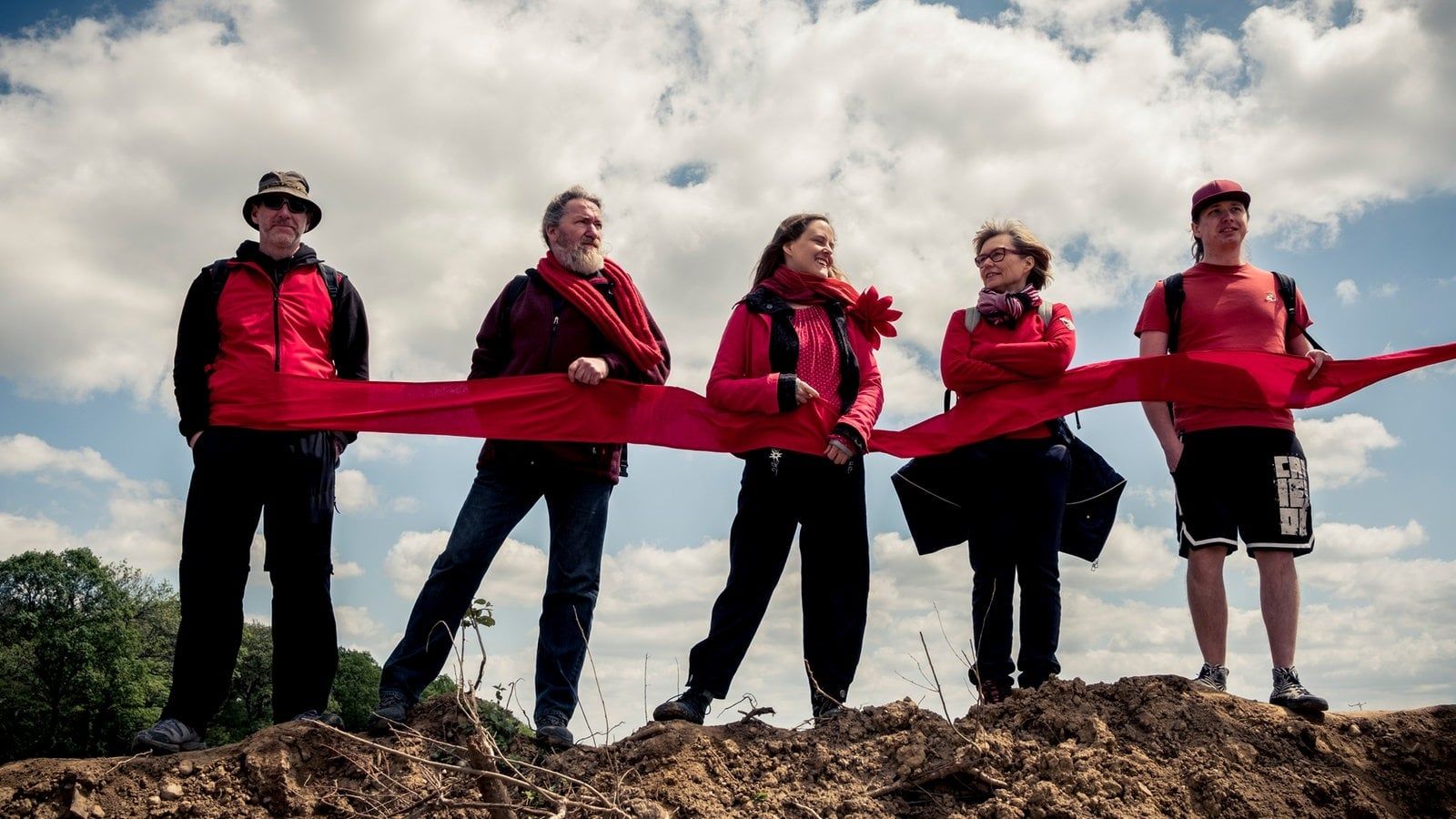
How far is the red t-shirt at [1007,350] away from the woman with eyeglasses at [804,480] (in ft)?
1.66

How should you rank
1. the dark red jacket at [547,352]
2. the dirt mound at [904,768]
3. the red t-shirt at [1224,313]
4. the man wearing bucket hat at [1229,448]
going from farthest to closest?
the red t-shirt at [1224,313]
the dark red jacket at [547,352]
the man wearing bucket hat at [1229,448]
the dirt mound at [904,768]

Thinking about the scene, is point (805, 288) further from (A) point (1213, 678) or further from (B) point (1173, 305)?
(A) point (1213, 678)

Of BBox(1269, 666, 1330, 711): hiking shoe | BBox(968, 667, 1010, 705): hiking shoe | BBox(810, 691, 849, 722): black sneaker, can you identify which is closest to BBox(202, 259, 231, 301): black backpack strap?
BBox(810, 691, 849, 722): black sneaker

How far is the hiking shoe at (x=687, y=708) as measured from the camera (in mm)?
5547

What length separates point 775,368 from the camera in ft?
19.8

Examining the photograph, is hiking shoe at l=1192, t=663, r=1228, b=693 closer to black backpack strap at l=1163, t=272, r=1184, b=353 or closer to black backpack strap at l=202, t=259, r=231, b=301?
black backpack strap at l=1163, t=272, r=1184, b=353

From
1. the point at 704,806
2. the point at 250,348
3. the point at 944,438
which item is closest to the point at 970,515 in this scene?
the point at 944,438

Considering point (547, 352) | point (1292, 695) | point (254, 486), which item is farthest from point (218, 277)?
point (1292, 695)

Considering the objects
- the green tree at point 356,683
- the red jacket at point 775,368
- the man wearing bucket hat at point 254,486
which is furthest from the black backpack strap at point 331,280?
the green tree at point 356,683

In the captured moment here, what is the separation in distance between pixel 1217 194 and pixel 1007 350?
1.53 m

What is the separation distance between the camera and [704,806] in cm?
475

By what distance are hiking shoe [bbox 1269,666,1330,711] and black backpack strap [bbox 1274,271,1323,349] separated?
1970 mm

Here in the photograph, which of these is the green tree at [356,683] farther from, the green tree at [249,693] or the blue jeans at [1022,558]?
the blue jeans at [1022,558]

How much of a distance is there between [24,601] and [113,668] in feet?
9.31
